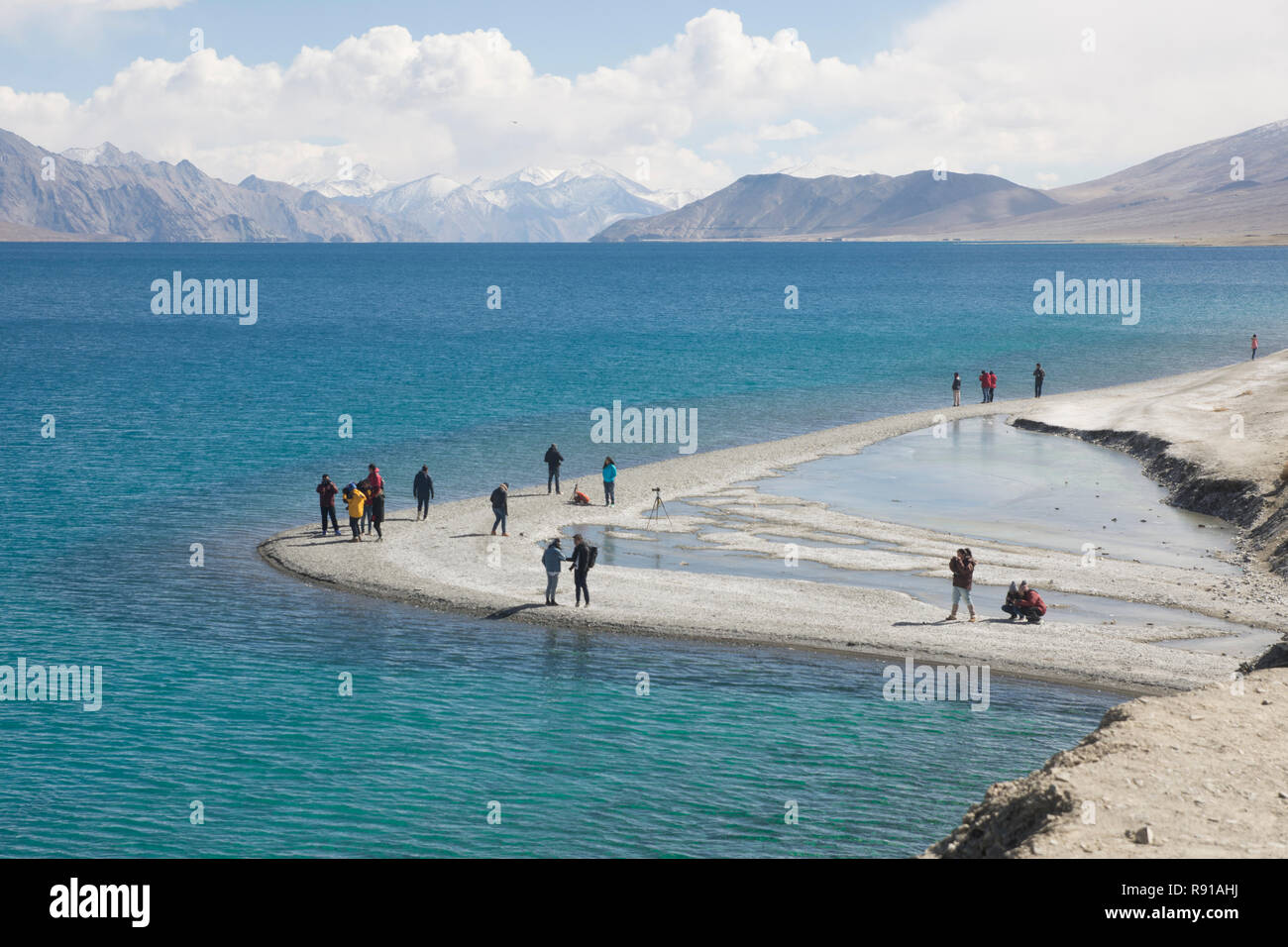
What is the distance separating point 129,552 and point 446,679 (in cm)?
1678

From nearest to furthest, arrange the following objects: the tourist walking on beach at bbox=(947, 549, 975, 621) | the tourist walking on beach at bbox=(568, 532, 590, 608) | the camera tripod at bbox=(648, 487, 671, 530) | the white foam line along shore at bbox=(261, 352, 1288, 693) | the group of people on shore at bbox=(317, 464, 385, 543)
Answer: the white foam line along shore at bbox=(261, 352, 1288, 693) → the tourist walking on beach at bbox=(947, 549, 975, 621) → the tourist walking on beach at bbox=(568, 532, 590, 608) → the group of people on shore at bbox=(317, 464, 385, 543) → the camera tripod at bbox=(648, 487, 671, 530)

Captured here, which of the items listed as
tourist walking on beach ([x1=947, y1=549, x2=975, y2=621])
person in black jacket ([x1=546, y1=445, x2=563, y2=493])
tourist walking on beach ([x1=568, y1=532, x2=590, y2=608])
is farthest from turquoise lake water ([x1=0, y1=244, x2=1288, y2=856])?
person in black jacket ([x1=546, y1=445, x2=563, y2=493])

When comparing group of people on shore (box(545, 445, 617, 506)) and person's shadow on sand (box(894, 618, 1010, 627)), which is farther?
group of people on shore (box(545, 445, 617, 506))

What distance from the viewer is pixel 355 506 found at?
37.2 meters

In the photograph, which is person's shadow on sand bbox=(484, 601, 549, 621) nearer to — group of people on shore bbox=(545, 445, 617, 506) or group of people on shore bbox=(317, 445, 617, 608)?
group of people on shore bbox=(317, 445, 617, 608)

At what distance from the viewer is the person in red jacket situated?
2953cm

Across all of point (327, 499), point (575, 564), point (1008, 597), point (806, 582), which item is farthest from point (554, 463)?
point (1008, 597)

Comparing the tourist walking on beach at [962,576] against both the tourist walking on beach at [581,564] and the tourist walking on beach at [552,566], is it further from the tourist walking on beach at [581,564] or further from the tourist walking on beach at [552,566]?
the tourist walking on beach at [552,566]

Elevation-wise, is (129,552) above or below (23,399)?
below

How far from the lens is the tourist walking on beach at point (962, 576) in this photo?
29.2 meters

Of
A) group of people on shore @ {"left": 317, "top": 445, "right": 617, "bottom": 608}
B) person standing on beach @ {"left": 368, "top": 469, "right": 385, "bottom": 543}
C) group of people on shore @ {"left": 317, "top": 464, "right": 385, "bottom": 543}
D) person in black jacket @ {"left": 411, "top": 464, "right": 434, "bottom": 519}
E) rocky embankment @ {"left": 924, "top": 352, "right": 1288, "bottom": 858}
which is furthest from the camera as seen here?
person in black jacket @ {"left": 411, "top": 464, "right": 434, "bottom": 519}
